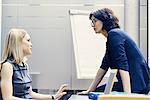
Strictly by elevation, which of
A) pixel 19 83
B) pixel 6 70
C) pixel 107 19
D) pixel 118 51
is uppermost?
pixel 107 19

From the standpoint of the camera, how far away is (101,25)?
103 inches

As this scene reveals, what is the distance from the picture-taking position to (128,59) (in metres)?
2.52

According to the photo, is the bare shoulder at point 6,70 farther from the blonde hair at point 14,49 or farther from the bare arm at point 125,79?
the bare arm at point 125,79

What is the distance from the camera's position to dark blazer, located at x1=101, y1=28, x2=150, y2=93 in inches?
96.1

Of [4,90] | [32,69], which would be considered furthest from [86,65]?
[4,90]

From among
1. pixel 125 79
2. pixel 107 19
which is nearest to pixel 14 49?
pixel 107 19

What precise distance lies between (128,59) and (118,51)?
0.45 ft

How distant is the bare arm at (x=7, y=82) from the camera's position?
2352 mm

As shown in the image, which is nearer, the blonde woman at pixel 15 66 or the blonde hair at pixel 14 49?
the blonde woman at pixel 15 66

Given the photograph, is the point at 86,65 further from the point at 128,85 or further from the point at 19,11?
the point at 128,85

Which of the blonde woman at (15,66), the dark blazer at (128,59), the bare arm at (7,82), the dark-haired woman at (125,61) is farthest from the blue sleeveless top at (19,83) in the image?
the dark blazer at (128,59)

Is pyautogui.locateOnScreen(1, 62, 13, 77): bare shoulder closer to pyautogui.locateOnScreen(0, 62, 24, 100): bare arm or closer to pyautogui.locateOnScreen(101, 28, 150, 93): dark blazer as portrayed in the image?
pyautogui.locateOnScreen(0, 62, 24, 100): bare arm

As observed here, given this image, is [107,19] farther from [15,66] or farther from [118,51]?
[15,66]

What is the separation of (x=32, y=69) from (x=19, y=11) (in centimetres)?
77
